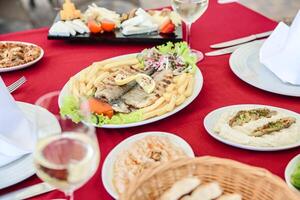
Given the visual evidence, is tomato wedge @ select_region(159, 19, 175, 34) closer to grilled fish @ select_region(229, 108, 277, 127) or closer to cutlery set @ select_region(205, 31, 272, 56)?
cutlery set @ select_region(205, 31, 272, 56)

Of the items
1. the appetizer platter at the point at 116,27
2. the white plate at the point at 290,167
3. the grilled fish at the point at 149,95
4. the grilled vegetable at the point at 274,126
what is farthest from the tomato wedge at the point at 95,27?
the white plate at the point at 290,167

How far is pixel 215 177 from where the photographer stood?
30.0 inches

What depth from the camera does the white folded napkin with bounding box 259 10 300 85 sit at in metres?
1.20

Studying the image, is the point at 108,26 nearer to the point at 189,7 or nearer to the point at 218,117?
the point at 189,7

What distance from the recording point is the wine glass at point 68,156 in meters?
0.67

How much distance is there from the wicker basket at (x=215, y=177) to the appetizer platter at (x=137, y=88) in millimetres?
264

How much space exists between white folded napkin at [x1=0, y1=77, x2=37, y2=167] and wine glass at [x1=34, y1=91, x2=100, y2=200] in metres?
0.22

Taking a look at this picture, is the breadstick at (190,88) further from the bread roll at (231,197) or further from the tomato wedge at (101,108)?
the bread roll at (231,197)

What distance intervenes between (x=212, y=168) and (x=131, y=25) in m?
0.83

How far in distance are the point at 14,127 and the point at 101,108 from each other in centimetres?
19

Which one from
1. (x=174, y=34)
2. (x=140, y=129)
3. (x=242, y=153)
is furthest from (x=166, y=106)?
(x=174, y=34)

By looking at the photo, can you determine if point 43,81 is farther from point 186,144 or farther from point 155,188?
point 155,188

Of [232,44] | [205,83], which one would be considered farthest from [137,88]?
[232,44]

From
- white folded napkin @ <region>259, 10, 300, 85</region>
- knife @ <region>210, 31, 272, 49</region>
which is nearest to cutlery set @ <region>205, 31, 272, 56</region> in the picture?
knife @ <region>210, 31, 272, 49</region>
